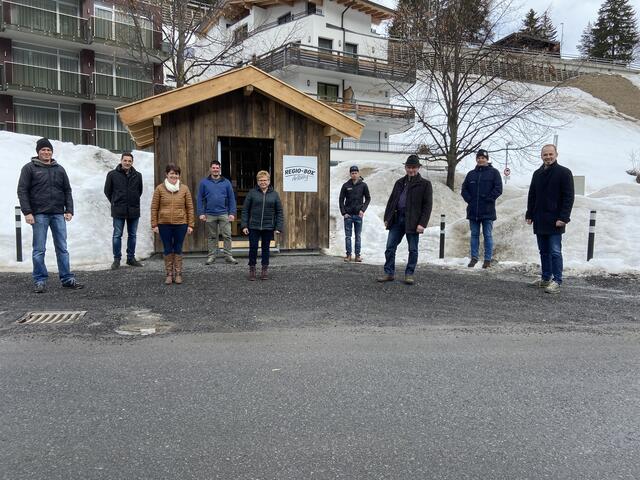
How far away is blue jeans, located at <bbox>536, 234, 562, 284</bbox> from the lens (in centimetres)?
771

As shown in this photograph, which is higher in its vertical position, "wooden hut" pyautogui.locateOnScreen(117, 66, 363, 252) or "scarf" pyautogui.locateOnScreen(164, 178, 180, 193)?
"wooden hut" pyautogui.locateOnScreen(117, 66, 363, 252)

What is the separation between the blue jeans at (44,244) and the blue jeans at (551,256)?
731 cm

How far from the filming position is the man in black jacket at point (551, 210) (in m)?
7.56

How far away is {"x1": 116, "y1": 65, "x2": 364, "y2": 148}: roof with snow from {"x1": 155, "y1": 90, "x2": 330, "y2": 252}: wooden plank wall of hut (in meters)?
0.33

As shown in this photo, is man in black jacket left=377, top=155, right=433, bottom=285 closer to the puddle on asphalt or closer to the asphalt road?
the asphalt road

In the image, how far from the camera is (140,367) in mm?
4258

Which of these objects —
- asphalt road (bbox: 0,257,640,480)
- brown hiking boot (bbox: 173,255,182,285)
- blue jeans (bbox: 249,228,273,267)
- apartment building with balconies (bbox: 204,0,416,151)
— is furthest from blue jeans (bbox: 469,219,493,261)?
apartment building with balconies (bbox: 204,0,416,151)

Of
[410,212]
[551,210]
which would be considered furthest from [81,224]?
[551,210]

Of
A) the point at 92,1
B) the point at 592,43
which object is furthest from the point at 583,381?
the point at 592,43

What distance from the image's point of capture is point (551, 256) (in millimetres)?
7770

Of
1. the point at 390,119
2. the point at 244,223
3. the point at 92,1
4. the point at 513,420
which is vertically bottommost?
the point at 513,420

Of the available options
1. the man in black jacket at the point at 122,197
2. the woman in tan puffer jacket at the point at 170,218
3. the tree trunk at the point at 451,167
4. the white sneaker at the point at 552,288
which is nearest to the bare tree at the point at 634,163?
the tree trunk at the point at 451,167

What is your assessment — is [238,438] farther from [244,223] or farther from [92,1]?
[92,1]

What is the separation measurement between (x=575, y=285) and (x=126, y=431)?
24.8 feet
